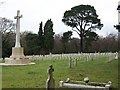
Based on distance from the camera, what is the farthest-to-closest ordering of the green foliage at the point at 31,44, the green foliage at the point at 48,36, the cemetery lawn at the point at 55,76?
the green foliage at the point at 48,36 < the green foliage at the point at 31,44 < the cemetery lawn at the point at 55,76

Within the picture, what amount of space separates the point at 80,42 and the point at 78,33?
1.95m

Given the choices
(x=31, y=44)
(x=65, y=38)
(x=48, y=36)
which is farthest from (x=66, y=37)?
(x=31, y=44)

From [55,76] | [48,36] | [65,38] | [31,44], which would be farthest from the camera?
[65,38]

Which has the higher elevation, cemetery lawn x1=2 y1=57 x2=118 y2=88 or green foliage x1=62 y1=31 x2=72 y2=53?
green foliage x1=62 y1=31 x2=72 y2=53

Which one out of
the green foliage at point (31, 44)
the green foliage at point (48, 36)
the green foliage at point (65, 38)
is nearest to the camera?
the green foliage at point (31, 44)

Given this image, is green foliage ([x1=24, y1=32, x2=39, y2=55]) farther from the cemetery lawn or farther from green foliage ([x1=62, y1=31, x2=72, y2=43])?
the cemetery lawn

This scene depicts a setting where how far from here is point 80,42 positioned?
5225cm

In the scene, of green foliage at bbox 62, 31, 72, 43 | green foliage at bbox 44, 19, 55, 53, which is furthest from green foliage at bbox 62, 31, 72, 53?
green foliage at bbox 44, 19, 55, 53

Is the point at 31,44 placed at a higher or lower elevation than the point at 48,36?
lower

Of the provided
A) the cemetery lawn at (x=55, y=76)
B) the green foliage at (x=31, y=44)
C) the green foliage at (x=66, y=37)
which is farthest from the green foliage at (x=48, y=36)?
the cemetery lawn at (x=55, y=76)

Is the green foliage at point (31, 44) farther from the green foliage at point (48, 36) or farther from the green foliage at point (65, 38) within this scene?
the green foliage at point (65, 38)

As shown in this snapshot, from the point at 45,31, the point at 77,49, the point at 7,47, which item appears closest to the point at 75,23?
the point at 77,49

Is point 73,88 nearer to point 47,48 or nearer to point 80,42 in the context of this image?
point 47,48

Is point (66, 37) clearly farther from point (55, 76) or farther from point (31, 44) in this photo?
point (55, 76)
